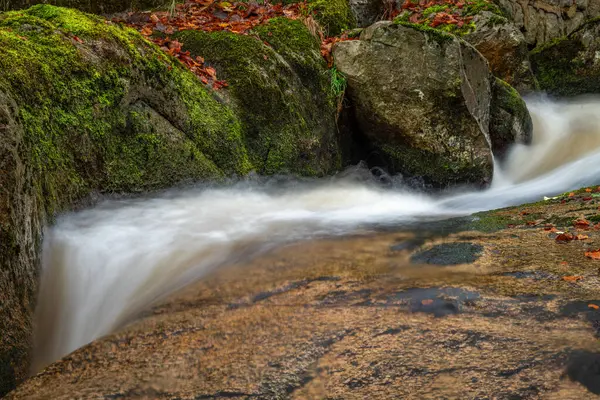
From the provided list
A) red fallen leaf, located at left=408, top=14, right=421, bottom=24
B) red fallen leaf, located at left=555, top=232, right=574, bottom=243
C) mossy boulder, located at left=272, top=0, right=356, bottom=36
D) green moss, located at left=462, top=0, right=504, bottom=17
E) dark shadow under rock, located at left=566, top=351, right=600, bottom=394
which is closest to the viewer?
dark shadow under rock, located at left=566, top=351, right=600, bottom=394

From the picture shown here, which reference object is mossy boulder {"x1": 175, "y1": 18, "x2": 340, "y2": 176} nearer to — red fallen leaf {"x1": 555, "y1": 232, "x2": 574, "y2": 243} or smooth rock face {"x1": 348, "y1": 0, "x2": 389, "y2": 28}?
red fallen leaf {"x1": 555, "y1": 232, "x2": 574, "y2": 243}

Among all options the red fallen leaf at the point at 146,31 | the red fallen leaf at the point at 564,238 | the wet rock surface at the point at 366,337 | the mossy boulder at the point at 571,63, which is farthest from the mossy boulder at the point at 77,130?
the mossy boulder at the point at 571,63

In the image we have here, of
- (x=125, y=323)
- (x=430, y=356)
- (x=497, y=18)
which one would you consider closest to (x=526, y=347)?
(x=430, y=356)

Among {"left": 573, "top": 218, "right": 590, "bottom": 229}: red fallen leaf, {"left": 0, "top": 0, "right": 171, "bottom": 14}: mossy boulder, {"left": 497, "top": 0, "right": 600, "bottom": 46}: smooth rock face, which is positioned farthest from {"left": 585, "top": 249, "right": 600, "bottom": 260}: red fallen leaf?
{"left": 497, "top": 0, "right": 600, "bottom": 46}: smooth rock face

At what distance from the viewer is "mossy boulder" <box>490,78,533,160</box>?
7.77 m

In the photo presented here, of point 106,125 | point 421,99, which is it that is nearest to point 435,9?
point 421,99

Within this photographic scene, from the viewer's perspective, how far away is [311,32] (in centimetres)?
714

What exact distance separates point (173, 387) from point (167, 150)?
3220mm

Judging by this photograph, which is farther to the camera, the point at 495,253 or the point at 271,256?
the point at 271,256

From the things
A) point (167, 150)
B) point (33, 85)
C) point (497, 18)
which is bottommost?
point (167, 150)

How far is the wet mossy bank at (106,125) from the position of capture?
2.41 metres

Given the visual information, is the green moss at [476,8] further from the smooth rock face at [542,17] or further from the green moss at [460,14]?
the smooth rock face at [542,17]

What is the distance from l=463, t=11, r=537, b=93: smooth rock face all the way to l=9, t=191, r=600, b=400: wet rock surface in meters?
8.07

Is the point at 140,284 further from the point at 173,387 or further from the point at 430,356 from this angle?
the point at 430,356
